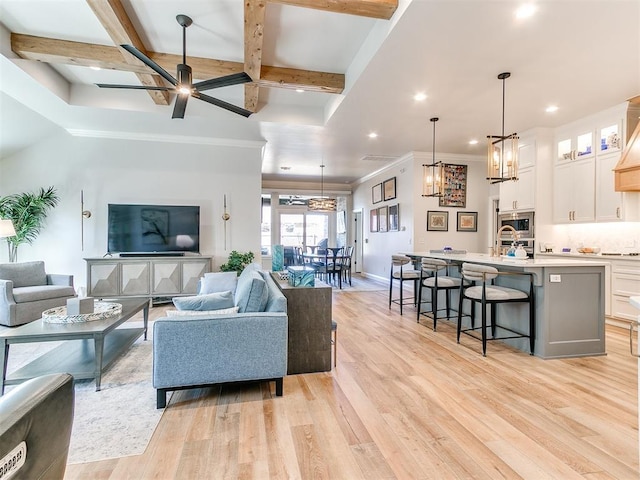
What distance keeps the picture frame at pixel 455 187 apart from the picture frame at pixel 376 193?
1893mm

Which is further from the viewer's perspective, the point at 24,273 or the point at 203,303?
the point at 24,273

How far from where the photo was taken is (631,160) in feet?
13.3

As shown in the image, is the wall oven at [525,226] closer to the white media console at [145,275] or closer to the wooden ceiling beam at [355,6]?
the wooden ceiling beam at [355,6]

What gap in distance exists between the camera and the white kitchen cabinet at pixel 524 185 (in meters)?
5.33

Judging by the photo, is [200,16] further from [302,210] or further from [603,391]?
[302,210]

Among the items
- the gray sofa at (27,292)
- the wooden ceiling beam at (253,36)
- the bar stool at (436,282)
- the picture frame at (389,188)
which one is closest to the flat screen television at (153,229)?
the gray sofa at (27,292)

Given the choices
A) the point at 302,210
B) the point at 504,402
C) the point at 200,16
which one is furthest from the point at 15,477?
the point at 302,210

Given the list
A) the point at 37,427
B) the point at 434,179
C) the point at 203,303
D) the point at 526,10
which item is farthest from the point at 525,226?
the point at 37,427

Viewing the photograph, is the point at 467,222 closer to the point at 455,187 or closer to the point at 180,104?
the point at 455,187

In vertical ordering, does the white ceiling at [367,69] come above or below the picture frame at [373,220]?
above

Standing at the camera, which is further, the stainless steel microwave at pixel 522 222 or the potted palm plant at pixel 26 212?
the stainless steel microwave at pixel 522 222

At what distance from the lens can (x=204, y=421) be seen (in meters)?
2.04

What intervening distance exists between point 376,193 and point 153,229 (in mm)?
5608

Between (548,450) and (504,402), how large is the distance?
1.69ft
